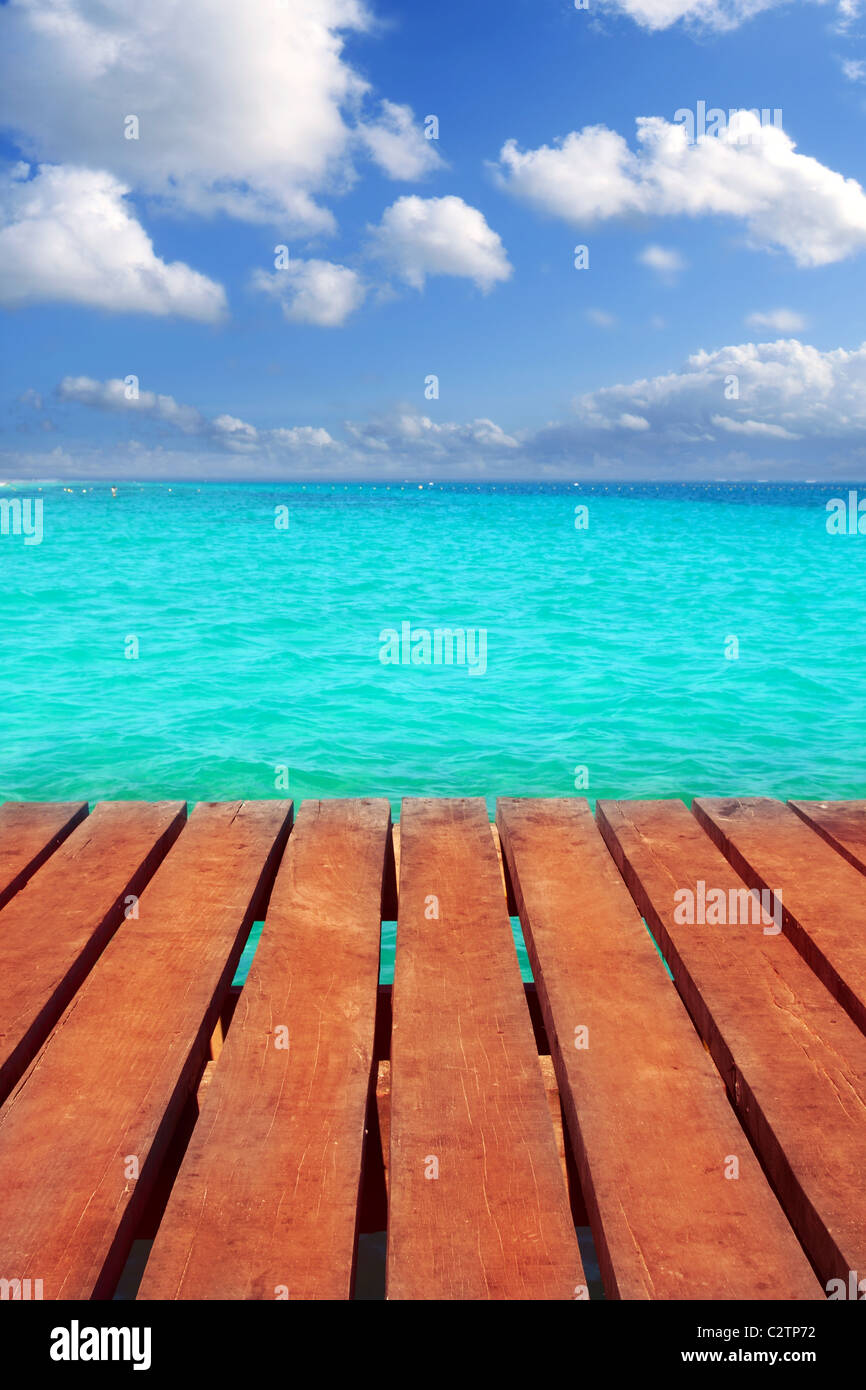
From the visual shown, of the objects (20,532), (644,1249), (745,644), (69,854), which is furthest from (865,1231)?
(20,532)

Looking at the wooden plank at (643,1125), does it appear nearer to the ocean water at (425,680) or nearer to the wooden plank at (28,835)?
the wooden plank at (28,835)

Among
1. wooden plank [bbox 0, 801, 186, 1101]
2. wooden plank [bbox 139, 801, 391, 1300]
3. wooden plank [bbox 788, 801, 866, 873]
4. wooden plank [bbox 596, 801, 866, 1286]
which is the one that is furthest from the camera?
wooden plank [bbox 788, 801, 866, 873]

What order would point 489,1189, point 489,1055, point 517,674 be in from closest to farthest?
point 489,1189 < point 489,1055 < point 517,674

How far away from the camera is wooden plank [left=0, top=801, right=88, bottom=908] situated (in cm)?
329

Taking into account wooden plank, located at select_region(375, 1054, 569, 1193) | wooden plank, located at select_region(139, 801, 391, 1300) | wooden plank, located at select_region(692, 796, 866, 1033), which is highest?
wooden plank, located at select_region(692, 796, 866, 1033)

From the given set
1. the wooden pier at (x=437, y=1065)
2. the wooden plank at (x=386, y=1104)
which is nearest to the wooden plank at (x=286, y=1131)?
the wooden pier at (x=437, y=1065)

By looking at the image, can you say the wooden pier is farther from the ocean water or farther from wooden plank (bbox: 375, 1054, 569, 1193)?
the ocean water

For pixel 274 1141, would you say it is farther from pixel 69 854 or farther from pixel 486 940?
pixel 69 854

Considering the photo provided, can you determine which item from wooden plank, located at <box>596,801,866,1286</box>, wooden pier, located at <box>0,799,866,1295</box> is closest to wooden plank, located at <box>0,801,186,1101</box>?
wooden pier, located at <box>0,799,866,1295</box>

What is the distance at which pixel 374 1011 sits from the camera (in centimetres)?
240

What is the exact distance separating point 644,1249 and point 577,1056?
22.5 inches

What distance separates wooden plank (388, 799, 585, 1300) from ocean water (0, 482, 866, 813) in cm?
555

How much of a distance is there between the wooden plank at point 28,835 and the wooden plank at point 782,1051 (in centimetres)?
217

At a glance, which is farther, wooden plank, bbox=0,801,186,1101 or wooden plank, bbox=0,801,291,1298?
wooden plank, bbox=0,801,186,1101
